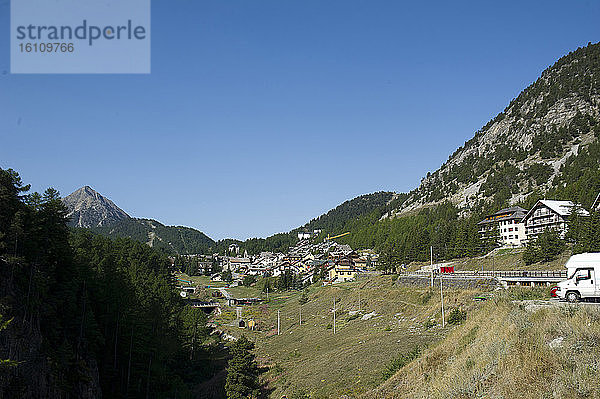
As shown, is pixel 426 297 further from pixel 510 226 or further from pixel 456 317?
pixel 510 226

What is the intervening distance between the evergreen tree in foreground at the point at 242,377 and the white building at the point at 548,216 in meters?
61.3

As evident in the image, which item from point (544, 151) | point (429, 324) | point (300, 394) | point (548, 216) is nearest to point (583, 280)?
point (429, 324)

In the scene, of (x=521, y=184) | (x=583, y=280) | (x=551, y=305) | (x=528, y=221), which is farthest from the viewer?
(x=521, y=184)

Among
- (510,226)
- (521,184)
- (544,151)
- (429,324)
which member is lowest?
(429,324)

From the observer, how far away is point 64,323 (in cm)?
3812

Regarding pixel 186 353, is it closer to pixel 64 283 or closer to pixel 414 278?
pixel 64 283

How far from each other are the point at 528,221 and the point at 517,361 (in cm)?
8917

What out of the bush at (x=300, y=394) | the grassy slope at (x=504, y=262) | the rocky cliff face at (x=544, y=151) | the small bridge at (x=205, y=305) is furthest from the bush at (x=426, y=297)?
the rocky cliff face at (x=544, y=151)

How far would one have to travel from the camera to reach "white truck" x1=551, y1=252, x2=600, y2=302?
21891 mm

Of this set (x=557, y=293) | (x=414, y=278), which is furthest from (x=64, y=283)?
(x=414, y=278)

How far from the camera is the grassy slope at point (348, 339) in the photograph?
30.8 m

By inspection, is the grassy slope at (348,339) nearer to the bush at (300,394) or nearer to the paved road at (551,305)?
the bush at (300,394)

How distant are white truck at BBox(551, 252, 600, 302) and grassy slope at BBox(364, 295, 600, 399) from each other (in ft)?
→ 11.0

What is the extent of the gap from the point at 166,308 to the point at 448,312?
143ft
